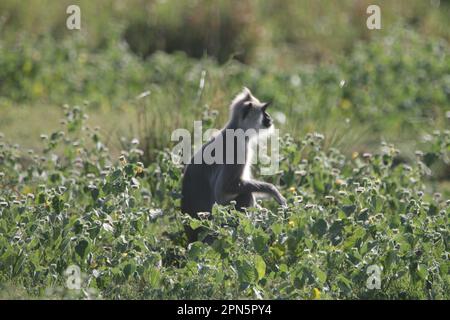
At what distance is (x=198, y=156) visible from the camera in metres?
7.52

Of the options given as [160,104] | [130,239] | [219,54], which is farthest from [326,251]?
[219,54]

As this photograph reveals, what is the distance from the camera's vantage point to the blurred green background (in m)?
10.7

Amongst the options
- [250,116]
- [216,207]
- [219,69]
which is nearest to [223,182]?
[250,116]

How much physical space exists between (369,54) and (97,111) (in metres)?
3.70

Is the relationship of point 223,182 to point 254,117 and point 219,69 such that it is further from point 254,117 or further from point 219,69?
point 219,69

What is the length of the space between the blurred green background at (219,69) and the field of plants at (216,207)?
0.03 metres

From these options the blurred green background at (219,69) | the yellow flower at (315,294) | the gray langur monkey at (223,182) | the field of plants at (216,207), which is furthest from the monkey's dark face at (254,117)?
the yellow flower at (315,294)

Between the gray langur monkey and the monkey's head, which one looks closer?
the gray langur monkey

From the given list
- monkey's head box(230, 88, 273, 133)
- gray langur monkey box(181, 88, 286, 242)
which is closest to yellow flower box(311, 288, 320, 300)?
gray langur monkey box(181, 88, 286, 242)

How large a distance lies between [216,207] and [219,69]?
630 centimetres

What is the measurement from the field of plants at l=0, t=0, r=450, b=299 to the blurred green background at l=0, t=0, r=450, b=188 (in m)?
0.03

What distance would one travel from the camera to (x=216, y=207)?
20.5 ft

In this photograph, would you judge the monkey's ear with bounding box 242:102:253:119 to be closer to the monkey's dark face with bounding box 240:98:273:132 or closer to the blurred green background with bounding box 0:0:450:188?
the monkey's dark face with bounding box 240:98:273:132
